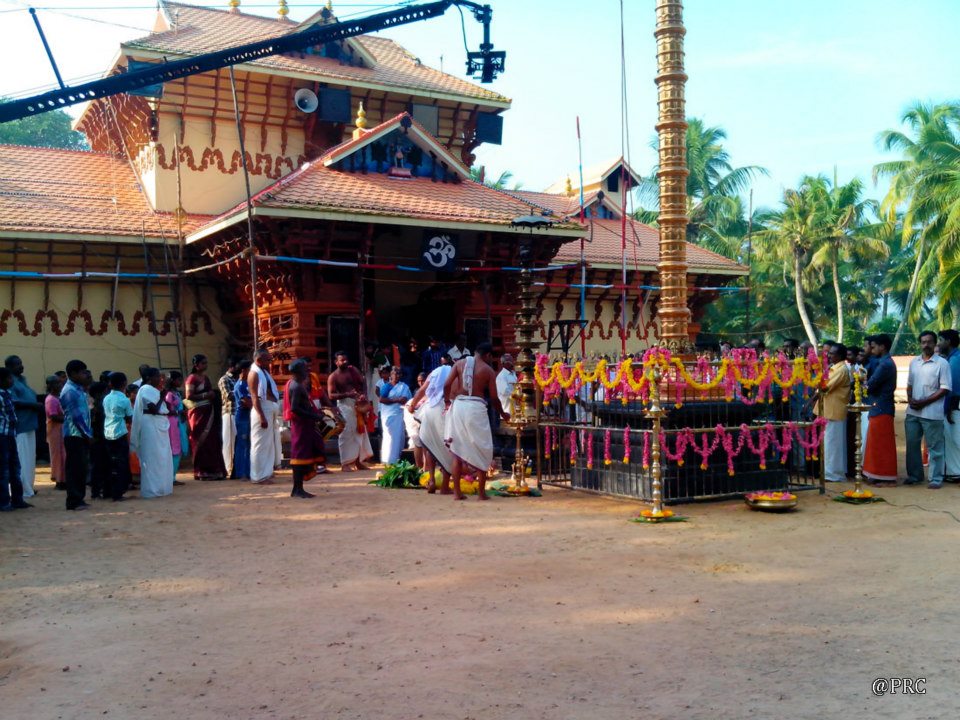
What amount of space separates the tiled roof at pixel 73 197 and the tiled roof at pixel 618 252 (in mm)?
8470

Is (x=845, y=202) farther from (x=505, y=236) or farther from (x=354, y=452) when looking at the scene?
(x=354, y=452)

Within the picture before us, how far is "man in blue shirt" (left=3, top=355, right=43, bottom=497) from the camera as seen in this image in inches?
423

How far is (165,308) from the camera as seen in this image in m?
17.2

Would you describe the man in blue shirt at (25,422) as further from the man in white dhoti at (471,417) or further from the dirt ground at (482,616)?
the man in white dhoti at (471,417)

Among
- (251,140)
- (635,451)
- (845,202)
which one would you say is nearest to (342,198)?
(251,140)

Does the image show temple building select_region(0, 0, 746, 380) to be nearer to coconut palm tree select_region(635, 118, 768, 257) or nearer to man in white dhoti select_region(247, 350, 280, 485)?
man in white dhoti select_region(247, 350, 280, 485)

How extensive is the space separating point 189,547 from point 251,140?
12775mm

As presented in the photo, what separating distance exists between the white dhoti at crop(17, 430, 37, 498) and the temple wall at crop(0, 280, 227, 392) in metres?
5.29

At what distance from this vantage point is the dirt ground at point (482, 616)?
404 cm

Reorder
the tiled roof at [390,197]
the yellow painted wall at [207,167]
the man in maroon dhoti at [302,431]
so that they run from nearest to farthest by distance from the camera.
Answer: the man in maroon dhoti at [302,431] < the tiled roof at [390,197] < the yellow painted wall at [207,167]

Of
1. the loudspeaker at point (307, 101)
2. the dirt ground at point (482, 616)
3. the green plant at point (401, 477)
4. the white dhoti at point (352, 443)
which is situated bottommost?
the dirt ground at point (482, 616)

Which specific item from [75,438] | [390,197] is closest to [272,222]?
[390,197]

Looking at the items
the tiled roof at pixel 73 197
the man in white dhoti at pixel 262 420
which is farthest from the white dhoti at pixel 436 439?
the tiled roof at pixel 73 197

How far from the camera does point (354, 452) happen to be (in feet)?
44.9
